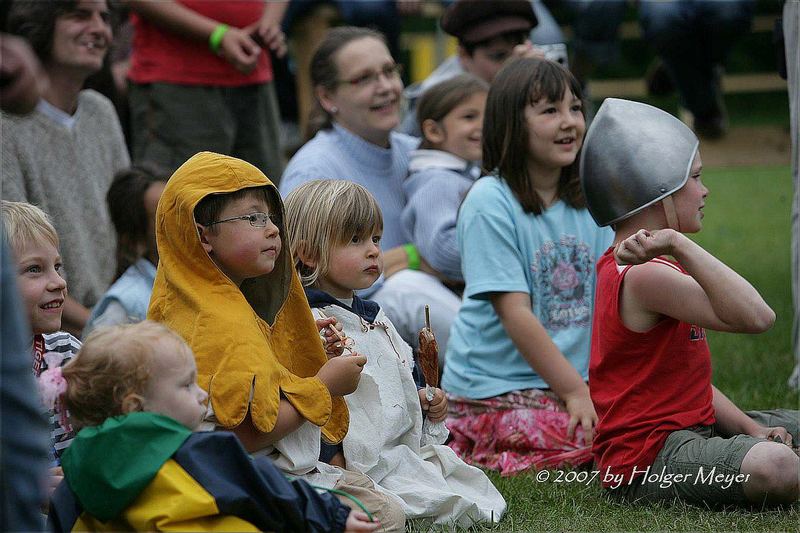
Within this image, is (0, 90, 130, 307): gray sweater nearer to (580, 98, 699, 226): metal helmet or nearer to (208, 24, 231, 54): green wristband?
(208, 24, 231, 54): green wristband

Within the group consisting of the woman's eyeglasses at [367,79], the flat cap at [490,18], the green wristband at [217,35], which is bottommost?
the woman's eyeglasses at [367,79]

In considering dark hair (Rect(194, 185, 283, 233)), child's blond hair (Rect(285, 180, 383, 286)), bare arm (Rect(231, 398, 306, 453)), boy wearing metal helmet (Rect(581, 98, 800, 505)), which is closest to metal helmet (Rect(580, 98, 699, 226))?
boy wearing metal helmet (Rect(581, 98, 800, 505))

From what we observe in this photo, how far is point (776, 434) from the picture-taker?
4055 mm

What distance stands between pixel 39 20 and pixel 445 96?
1.99m

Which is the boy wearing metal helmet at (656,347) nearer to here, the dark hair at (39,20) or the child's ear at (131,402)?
the child's ear at (131,402)

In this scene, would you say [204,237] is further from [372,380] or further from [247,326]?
→ [372,380]

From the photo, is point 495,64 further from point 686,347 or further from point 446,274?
point 686,347

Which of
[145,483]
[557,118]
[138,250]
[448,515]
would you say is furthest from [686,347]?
[138,250]

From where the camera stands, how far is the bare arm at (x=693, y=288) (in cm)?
338

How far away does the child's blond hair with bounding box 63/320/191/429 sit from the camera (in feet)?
9.26

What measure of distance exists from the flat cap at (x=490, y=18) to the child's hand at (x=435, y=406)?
3.21m

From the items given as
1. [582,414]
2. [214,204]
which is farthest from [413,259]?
[214,204]

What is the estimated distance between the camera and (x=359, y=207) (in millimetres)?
3727

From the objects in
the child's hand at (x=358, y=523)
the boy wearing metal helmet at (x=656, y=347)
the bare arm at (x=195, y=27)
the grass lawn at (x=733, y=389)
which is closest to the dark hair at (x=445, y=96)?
the bare arm at (x=195, y=27)
